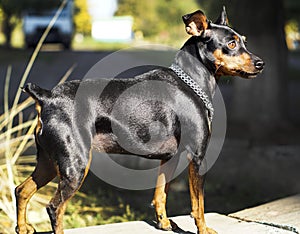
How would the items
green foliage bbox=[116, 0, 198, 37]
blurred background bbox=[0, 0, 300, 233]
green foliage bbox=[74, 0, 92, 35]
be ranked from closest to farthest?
blurred background bbox=[0, 0, 300, 233] → green foliage bbox=[116, 0, 198, 37] → green foliage bbox=[74, 0, 92, 35]

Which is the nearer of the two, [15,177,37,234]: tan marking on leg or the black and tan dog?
the black and tan dog

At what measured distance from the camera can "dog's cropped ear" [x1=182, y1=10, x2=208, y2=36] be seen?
10.3 feet

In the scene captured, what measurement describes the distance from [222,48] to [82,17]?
3368 centimetres

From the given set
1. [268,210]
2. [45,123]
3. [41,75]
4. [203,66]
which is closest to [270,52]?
[268,210]

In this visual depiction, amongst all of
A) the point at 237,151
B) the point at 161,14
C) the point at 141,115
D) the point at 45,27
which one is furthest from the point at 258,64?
the point at 161,14

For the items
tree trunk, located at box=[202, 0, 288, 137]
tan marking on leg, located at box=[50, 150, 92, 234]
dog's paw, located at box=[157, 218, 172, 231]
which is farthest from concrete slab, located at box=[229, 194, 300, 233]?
tree trunk, located at box=[202, 0, 288, 137]

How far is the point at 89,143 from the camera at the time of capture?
300cm

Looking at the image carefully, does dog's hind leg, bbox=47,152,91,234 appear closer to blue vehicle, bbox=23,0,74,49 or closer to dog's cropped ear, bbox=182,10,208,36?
dog's cropped ear, bbox=182,10,208,36

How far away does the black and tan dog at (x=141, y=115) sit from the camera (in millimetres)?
2984

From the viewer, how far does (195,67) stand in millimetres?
3238

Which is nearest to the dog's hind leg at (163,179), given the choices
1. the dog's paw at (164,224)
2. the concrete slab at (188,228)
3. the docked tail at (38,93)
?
the dog's paw at (164,224)

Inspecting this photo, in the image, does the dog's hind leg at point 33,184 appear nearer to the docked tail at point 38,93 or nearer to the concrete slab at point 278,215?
the docked tail at point 38,93

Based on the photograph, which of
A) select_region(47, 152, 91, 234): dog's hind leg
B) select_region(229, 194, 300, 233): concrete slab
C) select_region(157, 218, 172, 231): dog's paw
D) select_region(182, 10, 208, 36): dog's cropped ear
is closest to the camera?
select_region(47, 152, 91, 234): dog's hind leg

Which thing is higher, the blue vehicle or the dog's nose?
the dog's nose
